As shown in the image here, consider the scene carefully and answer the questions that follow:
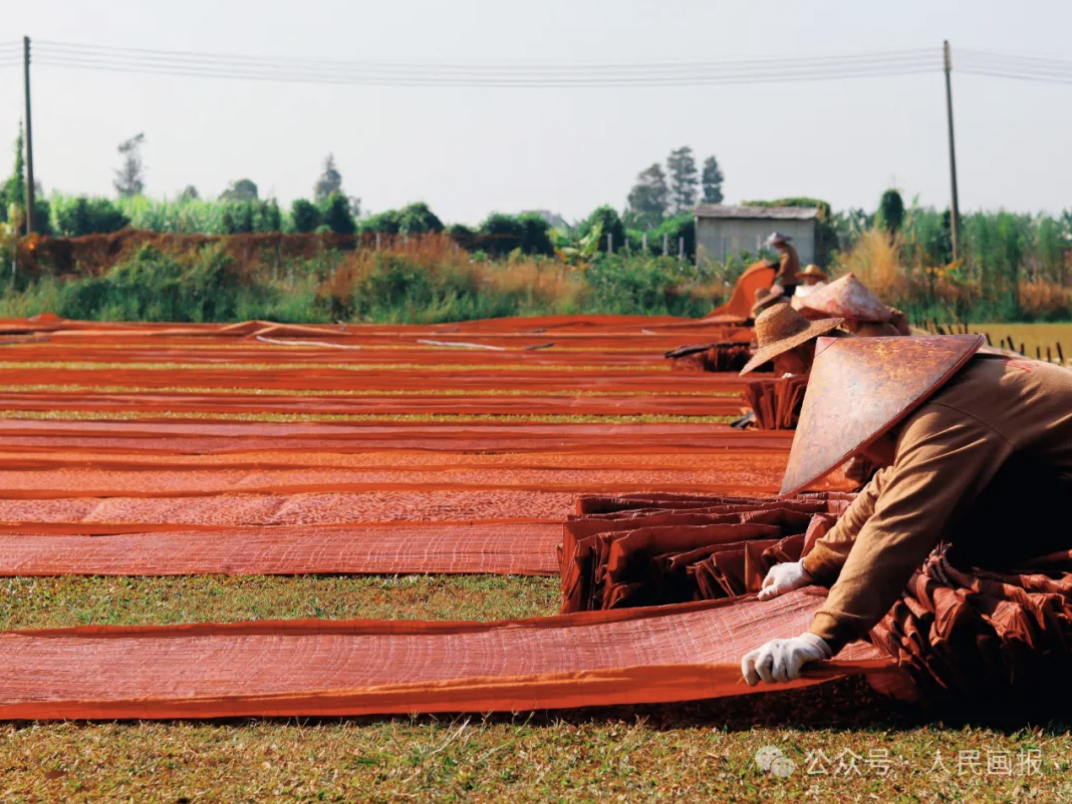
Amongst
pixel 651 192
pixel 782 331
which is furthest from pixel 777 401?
pixel 651 192

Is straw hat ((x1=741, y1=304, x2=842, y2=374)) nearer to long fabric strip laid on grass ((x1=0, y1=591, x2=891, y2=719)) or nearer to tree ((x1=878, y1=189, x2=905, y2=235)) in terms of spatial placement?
long fabric strip laid on grass ((x1=0, y1=591, x2=891, y2=719))

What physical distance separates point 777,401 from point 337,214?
123 ft

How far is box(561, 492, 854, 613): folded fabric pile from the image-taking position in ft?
13.2

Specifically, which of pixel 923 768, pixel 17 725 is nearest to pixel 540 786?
pixel 923 768

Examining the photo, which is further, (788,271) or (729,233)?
(729,233)

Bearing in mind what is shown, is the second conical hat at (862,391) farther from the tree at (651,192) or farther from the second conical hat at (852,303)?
the tree at (651,192)

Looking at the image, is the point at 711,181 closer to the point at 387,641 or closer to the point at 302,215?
the point at 302,215

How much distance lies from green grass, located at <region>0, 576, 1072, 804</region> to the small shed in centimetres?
4042

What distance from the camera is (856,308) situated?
5898mm

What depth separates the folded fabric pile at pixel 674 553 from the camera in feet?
13.2

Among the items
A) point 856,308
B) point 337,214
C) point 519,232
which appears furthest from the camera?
point 519,232

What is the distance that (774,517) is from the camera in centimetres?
432

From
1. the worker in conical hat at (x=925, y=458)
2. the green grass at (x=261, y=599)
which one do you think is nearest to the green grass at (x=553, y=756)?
the worker in conical hat at (x=925, y=458)

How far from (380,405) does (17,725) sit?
697cm
